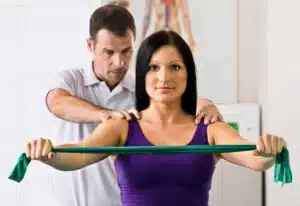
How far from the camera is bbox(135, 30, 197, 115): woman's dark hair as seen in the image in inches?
51.1

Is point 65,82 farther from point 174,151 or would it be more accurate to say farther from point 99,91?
point 174,151

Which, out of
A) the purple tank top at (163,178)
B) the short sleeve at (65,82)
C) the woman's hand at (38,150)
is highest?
the short sleeve at (65,82)

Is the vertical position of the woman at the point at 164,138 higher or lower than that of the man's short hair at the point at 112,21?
lower

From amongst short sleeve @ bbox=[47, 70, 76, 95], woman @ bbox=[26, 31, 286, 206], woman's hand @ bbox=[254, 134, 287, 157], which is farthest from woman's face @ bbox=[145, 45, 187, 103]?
short sleeve @ bbox=[47, 70, 76, 95]

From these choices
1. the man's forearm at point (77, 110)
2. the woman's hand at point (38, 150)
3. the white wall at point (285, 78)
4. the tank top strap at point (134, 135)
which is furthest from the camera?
the white wall at point (285, 78)

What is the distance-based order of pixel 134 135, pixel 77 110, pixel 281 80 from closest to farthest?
pixel 134 135 → pixel 77 110 → pixel 281 80

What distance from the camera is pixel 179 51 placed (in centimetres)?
130

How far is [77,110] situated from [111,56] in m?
0.18

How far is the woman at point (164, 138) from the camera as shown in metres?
1.21

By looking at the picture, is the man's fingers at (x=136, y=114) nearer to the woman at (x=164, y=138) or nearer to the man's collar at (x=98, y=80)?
the woman at (x=164, y=138)

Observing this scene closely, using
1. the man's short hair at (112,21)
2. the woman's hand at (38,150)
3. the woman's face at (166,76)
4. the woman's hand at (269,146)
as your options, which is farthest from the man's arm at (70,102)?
the woman's hand at (269,146)

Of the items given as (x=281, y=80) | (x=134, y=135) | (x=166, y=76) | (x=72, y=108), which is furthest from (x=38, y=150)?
(x=281, y=80)

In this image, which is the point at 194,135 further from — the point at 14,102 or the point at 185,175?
the point at 14,102

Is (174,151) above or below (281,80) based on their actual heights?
below
